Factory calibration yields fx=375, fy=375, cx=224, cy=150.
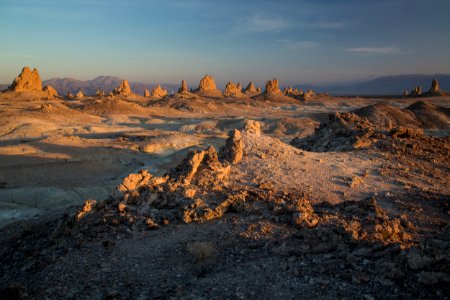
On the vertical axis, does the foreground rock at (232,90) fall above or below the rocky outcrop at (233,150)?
above

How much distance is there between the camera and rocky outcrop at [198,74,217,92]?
7438 centimetres

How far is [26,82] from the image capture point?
57.7 metres

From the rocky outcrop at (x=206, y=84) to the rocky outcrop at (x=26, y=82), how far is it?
29.4 metres

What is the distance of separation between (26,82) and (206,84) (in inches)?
1262

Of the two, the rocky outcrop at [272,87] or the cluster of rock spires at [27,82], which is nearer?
the cluster of rock spires at [27,82]

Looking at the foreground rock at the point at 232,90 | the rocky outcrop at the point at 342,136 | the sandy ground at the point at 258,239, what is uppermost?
the foreground rock at the point at 232,90

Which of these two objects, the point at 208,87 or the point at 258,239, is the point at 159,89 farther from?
the point at 258,239

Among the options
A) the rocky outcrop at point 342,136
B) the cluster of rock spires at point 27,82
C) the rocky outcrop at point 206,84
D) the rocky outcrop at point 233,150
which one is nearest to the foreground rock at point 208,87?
the rocky outcrop at point 206,84

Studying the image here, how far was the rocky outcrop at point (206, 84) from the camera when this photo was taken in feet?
244

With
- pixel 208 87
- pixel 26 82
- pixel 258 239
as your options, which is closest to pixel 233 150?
pixel 258 239

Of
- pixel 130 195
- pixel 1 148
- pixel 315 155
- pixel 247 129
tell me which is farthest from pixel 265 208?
pixel 1 148

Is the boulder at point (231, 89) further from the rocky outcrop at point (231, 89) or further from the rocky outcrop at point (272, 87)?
the rocky outcrop at point (272, 87)

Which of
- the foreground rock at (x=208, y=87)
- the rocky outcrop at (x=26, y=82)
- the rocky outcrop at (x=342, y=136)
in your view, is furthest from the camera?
the foreground rock at (x=208, y=87)

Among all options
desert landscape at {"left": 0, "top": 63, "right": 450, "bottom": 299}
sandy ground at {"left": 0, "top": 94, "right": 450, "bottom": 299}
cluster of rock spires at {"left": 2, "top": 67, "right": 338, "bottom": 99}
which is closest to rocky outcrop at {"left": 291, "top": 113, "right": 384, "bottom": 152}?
desert landscape at {"left": 0, "top": 63, "right": 450, "bottom": 299}
